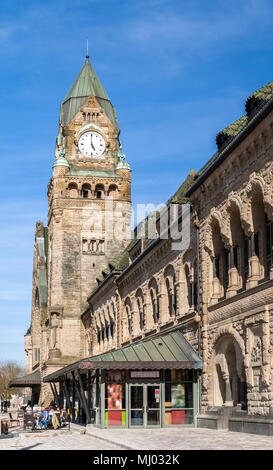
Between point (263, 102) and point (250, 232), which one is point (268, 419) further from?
point (263, 102)

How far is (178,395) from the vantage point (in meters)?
31.5

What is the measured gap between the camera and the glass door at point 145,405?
31312 millimetres

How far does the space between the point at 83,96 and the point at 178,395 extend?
4861cm

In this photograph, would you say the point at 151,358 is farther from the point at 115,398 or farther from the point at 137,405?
the point at 115,398

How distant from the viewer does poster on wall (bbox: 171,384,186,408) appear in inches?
1237

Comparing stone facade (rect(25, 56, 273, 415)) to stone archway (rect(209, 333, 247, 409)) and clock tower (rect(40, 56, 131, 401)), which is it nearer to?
stone archway (rect(209, 333, 247, 409))

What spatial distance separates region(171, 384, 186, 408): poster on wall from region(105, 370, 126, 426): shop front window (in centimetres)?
217

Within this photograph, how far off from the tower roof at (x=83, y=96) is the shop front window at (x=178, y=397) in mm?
45321

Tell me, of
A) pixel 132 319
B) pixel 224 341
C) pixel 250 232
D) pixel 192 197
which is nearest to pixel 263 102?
pixel 250 232

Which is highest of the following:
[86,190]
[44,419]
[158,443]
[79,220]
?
[86,190]

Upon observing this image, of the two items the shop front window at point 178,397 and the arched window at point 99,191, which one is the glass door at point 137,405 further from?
the arched window at point 99,191

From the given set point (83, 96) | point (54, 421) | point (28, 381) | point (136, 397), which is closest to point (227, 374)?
point (136, 397)

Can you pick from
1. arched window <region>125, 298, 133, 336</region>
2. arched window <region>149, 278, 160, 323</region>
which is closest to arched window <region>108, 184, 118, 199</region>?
arched window <region>125, 298, 133, 336</region>
